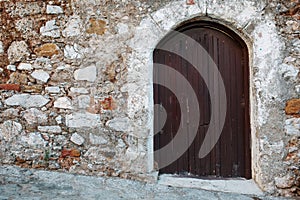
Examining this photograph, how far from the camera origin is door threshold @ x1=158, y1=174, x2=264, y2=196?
9.59ft

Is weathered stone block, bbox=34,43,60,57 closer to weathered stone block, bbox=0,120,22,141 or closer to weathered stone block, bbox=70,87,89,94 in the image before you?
weathered stone block, bbox=70,87,89,94

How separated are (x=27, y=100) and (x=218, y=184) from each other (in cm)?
203

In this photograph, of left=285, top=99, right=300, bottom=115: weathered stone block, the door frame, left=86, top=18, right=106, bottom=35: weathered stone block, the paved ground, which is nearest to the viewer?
the paved ground

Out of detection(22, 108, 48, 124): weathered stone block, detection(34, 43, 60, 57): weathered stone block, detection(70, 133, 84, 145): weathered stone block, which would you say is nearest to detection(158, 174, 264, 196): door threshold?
detection(70, 133, 84, 145): weathered stone block

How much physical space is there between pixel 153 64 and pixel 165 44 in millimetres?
228

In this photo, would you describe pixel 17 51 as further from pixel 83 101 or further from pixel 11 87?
pixel 83 101

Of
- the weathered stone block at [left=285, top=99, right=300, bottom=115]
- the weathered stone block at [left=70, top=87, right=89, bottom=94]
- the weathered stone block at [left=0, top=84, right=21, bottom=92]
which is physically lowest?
the weathered stone block at [left=285, top=99, right=300, bottom=115]

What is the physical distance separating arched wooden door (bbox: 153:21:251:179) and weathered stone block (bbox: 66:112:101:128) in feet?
1.93

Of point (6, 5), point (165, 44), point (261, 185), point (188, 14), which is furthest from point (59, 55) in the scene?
point (261, 185)

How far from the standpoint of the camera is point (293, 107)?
2.87 m

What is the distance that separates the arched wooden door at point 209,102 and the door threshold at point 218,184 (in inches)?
4.0

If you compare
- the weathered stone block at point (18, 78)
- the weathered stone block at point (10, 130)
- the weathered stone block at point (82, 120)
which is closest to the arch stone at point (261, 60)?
the weathered stone block at point (82, 120)

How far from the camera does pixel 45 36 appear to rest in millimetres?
3193

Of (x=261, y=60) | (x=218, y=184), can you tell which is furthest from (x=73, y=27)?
(x=218, y=184)
